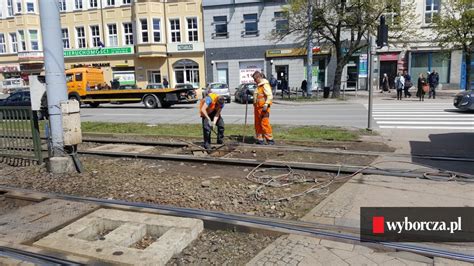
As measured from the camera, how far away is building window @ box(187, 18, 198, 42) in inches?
1411

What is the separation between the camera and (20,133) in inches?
313

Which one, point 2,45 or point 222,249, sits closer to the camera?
point 222,249

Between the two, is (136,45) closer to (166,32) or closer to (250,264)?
(166,32)

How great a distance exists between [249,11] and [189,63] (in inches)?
292

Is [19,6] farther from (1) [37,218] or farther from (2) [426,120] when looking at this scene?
(1) [37,218]

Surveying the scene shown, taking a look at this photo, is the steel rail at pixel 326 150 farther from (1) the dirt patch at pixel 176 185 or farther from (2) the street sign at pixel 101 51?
(2) the street sign at pixel 101 51

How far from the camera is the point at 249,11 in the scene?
34219mm

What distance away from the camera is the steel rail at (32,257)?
358 cm

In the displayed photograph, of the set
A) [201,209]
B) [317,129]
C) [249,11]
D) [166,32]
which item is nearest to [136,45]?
[166,32]

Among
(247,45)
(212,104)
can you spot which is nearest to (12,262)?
(212,104)

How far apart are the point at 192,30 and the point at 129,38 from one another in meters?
A: 6.52

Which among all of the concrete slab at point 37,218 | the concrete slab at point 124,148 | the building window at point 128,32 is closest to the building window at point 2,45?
the building window at point 128,32

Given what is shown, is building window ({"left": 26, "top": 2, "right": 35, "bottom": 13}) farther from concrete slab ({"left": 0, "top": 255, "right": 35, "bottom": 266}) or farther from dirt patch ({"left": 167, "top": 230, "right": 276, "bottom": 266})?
dirt patch ({"left": 167, "top": 230, "right": 276, "bottom": 266})

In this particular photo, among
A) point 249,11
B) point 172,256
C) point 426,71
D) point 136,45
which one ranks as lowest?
point 172,256
